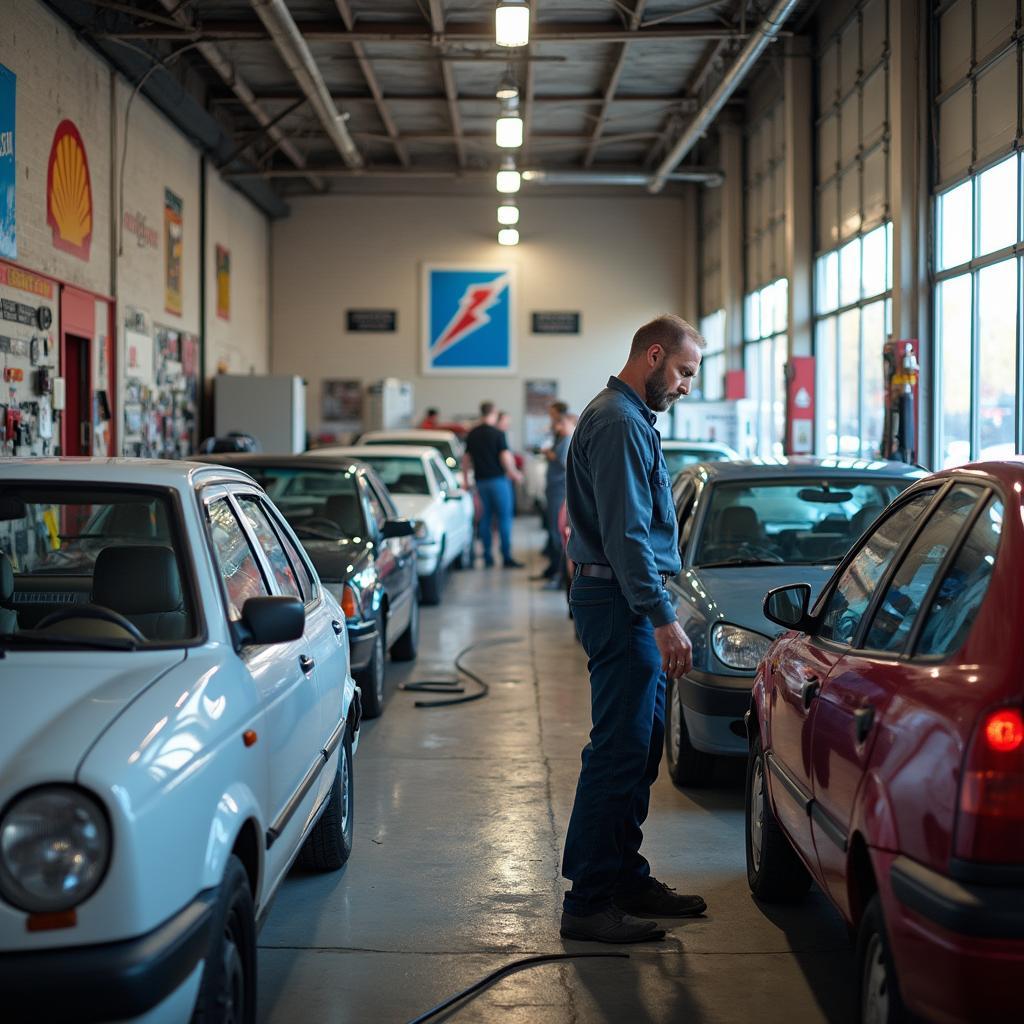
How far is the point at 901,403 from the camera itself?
1307 centimetres

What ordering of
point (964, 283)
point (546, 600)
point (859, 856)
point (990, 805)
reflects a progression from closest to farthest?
point (990, 805) < point (859, 856) < point (964, 283) < point (546, 600)

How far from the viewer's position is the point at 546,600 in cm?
1471

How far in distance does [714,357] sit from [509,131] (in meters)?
10.8

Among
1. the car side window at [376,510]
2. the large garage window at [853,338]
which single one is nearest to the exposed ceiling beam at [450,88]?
the large garage window at [853,338]

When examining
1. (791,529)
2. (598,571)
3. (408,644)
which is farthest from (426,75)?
(598,571)

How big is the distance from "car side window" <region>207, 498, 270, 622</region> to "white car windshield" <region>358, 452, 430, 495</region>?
10.2 metres

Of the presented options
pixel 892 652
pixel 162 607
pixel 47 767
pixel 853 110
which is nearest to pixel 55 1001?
pixel 47 767

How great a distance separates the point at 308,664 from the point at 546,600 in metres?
10.5

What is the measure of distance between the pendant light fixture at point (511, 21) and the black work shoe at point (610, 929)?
965 cm

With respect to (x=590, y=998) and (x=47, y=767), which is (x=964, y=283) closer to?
(x=590, y=998)

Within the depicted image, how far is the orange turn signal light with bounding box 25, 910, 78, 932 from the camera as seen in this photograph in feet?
8.28

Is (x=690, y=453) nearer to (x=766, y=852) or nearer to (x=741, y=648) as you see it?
(x=741, y=648)

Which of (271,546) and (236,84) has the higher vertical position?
(236,84)

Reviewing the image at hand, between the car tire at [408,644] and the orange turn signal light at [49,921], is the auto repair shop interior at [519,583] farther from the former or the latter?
the car tire at [408,644]
